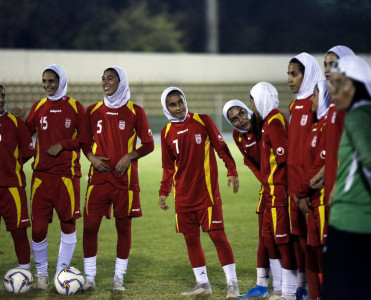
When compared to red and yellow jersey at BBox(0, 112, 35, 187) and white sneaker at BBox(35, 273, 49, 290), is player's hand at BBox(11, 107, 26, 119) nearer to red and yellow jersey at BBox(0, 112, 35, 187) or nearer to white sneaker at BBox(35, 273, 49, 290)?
red and yellow jersey at BBox(0, 112, 35, 187)

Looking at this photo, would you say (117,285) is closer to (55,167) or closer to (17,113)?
(55,167)

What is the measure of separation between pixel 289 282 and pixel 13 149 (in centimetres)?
293

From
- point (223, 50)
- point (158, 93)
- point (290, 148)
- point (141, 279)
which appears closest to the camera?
point (290, 148)

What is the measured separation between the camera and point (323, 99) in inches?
233

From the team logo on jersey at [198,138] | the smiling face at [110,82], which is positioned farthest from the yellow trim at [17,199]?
the team logo on jersey at [198,138]

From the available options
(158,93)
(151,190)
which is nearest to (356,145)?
(151,190)

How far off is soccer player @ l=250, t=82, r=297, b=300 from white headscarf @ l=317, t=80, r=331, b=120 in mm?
721

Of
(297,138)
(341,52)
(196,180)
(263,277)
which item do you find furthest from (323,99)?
(263,277)

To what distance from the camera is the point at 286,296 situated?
6.75m

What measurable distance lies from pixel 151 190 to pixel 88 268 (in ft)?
27.2

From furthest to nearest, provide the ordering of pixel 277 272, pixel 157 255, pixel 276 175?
1. pixel 157 255
2. pixel 277 272
3. pixel 276 175

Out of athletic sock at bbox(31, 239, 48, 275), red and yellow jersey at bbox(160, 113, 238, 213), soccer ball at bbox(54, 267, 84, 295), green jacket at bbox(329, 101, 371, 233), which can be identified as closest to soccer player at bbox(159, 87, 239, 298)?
red and yellow jersey at bbox(160, 113, 238, 213)

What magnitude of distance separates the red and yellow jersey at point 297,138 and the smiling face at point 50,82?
2.65 meters

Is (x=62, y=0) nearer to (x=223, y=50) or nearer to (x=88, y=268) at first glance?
(x=223, y=50)
